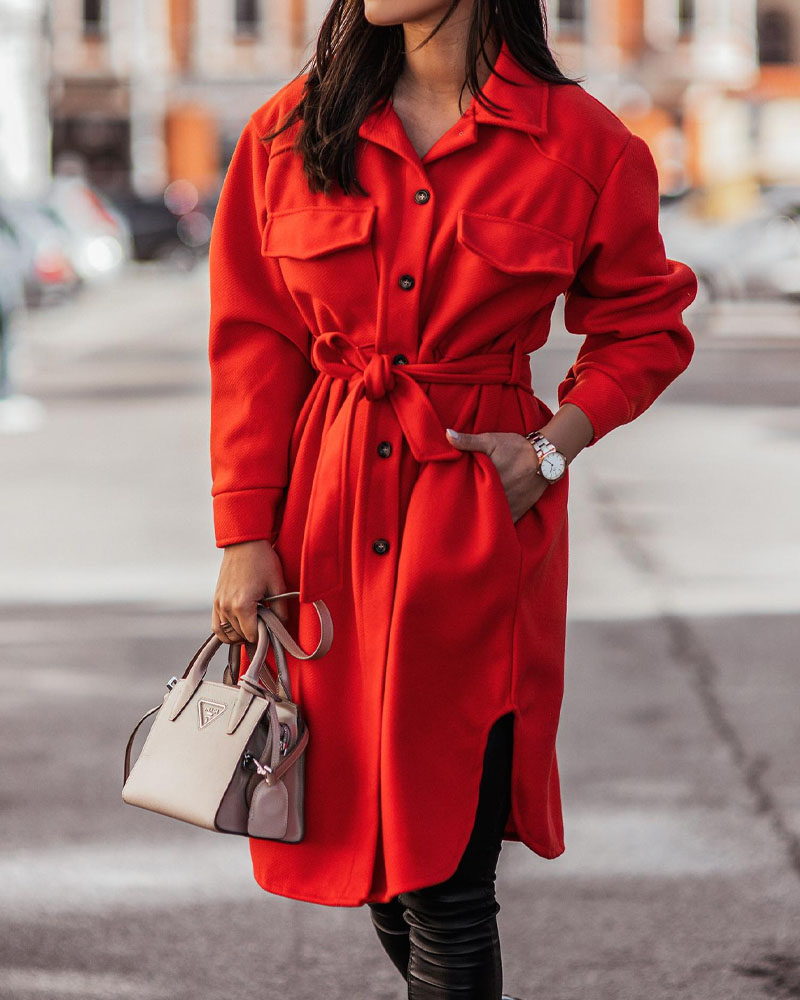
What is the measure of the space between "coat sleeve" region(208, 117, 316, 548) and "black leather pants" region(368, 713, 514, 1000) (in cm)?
48

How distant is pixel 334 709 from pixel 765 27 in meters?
52.5

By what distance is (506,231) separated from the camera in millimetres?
2303

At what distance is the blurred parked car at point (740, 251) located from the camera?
23.3 m

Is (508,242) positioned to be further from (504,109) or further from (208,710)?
(208,710)

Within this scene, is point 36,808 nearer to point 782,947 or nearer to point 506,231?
point 782,947

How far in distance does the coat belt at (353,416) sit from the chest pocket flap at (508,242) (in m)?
0.15

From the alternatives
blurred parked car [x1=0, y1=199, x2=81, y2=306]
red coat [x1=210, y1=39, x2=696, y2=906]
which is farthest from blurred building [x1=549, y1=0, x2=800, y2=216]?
red coat [x1=210, y1=39, x2=696, y2=906]

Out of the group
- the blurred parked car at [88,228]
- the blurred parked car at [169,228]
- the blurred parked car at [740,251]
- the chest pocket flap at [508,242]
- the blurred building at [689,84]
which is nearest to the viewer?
the chest pocket flap at [508,242]

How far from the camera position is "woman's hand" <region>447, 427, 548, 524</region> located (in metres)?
2.37

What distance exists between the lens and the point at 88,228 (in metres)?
26.3

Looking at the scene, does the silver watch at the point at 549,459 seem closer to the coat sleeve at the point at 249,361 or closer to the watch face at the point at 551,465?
the watch face at the point at 551,465

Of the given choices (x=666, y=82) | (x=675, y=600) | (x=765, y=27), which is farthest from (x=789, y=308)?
(x=765, y=27)

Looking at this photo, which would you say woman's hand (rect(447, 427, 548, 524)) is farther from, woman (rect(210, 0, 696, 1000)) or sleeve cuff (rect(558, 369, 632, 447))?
sleeve cuff (rect(558, 369, 632, 447))

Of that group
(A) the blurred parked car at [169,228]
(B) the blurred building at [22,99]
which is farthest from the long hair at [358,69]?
(B) the blurred building at [22,99]
